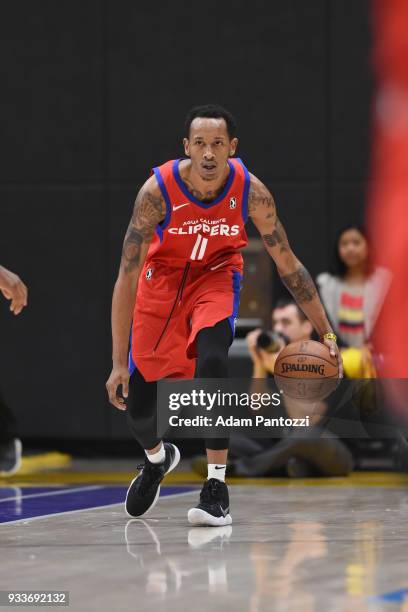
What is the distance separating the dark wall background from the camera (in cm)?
958

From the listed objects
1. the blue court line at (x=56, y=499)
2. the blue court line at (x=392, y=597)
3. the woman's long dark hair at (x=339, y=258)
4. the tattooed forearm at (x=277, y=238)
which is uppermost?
the tattooed forearm at (x=277, y=238)

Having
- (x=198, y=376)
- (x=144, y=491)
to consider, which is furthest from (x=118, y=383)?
(x=144, y=491)

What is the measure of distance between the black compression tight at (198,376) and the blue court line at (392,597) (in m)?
1.75

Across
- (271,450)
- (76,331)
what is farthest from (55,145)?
(271,450)

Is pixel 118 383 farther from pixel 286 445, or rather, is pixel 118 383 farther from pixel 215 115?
pixel 286 445

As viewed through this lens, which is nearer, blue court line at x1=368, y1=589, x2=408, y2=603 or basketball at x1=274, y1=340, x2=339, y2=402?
blue court line at x1=368, y1=589, x2=408, y2=603

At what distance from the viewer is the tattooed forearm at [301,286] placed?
5.85m

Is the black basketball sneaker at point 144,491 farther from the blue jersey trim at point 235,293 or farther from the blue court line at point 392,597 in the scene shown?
the blue court line at point 392,597

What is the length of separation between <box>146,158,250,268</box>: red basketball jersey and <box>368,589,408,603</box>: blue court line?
2150mm

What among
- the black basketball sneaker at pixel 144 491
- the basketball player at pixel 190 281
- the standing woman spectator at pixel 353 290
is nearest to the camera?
the basketball player at pixel 190 281

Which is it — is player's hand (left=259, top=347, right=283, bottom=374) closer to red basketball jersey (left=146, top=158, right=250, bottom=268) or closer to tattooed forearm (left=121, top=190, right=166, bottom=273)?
red basketball jersey (left=146, top=158, right=250, bottom=268)

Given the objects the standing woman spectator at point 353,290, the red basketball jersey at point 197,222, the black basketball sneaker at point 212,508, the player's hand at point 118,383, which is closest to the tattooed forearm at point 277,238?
the red basketball jersey at point 197,222

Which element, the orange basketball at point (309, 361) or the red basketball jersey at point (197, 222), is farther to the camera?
the orange basketball at point (309, 361)

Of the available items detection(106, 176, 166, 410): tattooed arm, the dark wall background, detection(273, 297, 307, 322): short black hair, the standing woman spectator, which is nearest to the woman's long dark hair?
the standing woman spectator
